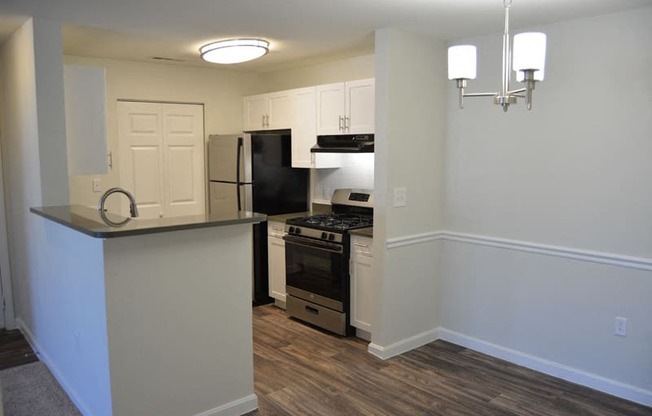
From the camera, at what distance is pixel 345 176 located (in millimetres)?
4859

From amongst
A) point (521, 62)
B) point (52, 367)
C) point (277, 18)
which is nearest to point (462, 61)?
point (521, 62)

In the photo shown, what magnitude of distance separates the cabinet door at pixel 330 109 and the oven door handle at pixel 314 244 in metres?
0.96

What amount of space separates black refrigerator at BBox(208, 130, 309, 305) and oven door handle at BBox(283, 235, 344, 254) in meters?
0.49

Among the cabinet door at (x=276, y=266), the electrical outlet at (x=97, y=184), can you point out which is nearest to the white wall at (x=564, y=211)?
the cabinet door at (x=276, y=266)

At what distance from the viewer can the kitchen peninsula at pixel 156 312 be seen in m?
2.43

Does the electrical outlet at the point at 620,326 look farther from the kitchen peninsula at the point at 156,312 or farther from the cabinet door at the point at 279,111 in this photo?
the cabinet door at the point at 279,111

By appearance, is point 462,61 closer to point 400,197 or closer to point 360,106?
point 400,197

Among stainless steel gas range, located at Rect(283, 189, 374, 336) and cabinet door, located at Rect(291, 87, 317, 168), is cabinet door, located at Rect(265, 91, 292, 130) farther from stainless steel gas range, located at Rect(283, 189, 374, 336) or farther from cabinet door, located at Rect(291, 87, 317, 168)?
stainless steel gas range, located at Rect(283, 189, 374, 336)

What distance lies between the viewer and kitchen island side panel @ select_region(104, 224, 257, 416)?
244cm

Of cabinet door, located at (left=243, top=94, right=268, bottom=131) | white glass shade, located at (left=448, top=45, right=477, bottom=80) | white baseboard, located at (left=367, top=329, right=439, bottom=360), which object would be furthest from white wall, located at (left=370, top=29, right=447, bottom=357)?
cabinet door, located at (left=243, top=94, right=268, bottom=131)

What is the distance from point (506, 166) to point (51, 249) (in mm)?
3131

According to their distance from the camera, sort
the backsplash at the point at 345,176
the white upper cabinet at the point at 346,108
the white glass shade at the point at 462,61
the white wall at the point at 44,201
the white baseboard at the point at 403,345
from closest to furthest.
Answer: the white glass shade at the point at 462,61 → the white wall at the point at 44,201 → the white baseboard at the point at 403,345 → the white upper cabinet at the point at 346,108 → the backsplash at the point at 345,176

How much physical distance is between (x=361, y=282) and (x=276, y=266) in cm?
114

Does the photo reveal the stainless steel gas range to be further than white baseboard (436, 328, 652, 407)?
Yes
